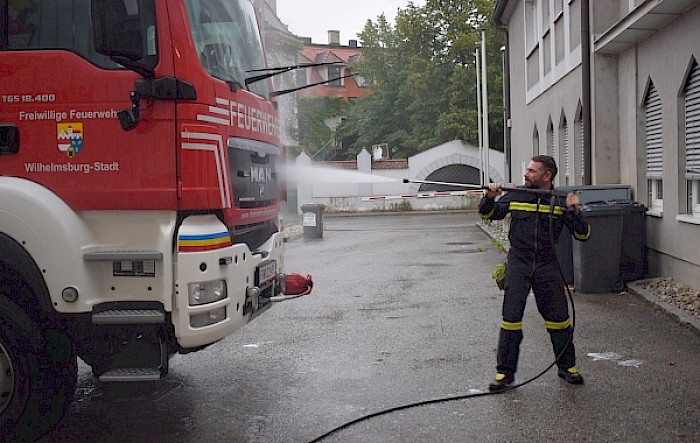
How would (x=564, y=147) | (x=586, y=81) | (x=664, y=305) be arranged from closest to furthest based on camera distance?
(x=664, y=305)
(x=586, y=81)
(x=564, y=147)

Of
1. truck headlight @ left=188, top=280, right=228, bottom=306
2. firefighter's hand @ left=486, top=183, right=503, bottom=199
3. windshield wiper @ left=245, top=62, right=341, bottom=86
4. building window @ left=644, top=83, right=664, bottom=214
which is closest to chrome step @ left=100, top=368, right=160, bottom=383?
truck headlight @ left=188, top=280, right=228, bottom=306

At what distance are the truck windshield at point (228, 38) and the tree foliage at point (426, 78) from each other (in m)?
33.7

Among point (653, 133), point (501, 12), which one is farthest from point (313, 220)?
point (653, 133)

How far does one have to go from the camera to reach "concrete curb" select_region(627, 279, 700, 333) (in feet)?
25.0

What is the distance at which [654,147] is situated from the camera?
10.8 metres

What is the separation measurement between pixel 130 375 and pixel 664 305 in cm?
610

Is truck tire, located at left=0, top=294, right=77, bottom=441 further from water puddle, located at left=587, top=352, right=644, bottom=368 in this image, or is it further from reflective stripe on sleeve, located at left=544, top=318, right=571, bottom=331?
water puddle, located at left=587, top=352, right=644, bottom=368

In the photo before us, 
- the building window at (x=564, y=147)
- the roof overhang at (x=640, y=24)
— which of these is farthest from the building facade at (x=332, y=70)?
the building window at (x=564, y=147)

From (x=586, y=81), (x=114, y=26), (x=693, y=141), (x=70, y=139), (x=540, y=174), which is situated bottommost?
(x=540, y=174)

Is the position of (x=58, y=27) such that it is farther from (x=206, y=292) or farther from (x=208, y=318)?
(x=208, y=318)

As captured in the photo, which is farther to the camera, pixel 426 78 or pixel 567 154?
pixel 426 78

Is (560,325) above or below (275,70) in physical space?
below

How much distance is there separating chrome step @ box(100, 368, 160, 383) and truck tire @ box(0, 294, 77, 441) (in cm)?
36

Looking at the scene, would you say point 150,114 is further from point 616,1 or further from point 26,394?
point 616,1
